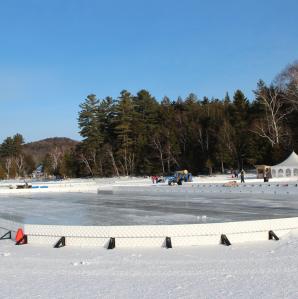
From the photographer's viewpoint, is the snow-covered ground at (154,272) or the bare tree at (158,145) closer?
the snow-covered ground at (154,272)

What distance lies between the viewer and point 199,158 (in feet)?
236

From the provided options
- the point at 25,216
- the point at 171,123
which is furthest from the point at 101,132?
the point at 25,216

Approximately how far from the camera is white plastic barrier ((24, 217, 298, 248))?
10.4 metres

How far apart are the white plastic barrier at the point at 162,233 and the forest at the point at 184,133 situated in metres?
47.1

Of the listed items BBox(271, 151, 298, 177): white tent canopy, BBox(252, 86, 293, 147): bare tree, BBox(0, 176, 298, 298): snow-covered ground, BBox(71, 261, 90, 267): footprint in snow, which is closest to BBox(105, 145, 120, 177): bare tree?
BBox(252, 86, 293, 147): bare tree

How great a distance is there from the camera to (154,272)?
7.69 meters

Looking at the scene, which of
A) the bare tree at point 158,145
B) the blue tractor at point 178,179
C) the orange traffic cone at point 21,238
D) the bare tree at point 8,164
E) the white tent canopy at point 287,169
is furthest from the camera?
the bare tree at point 8,164

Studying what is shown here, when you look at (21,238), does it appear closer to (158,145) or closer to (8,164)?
(158,145)

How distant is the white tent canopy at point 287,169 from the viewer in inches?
1821

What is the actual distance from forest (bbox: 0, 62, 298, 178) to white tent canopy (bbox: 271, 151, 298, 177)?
30.2 feet

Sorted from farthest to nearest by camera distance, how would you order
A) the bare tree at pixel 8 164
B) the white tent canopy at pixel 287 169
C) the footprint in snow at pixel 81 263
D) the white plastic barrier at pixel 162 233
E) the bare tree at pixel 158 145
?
the bare tree at pixel 8 164 → the bare tree at pixel 158 145 → the white tent canopy at pixel 287 169 → the white plastic barrier at pixel 162 233 → the footprint in snow at pixel 81 263

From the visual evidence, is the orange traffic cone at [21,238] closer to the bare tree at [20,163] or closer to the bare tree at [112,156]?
the bare tree at [112,156]

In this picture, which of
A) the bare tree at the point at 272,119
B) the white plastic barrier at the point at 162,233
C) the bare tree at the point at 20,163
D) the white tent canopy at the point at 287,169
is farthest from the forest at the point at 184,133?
the white plastic barrier at the point at 162,233

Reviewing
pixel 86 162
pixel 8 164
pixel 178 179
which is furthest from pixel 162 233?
pixel 8 164
